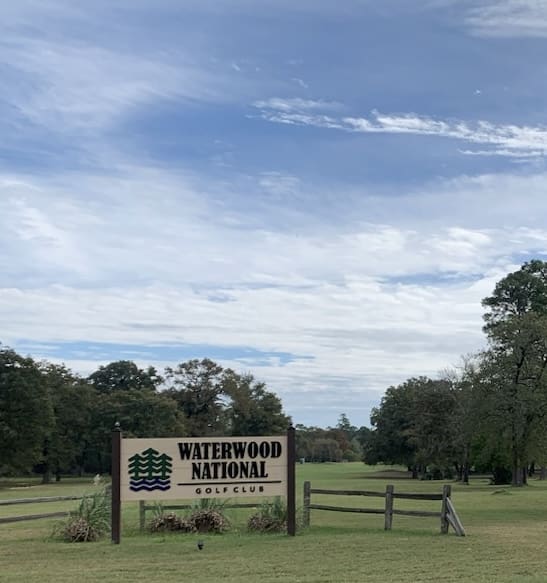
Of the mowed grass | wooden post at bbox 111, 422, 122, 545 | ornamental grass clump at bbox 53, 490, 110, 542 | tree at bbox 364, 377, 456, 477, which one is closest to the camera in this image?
the mowed grass

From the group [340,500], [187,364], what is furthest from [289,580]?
[187,364]

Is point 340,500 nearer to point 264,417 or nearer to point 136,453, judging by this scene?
point 136,453

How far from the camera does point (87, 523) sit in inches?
643

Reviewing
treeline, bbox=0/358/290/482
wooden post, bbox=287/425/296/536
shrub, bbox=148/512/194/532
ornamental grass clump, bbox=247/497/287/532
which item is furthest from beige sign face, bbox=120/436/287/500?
treeline, bbox=0/358/290/482

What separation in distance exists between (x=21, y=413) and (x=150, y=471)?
4284 centimetres

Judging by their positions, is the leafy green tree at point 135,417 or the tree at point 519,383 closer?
the tree at point 519,383

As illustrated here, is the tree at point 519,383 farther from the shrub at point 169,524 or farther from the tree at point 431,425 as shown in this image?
the shrub at point 169,524

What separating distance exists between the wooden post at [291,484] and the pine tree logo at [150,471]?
2.48m

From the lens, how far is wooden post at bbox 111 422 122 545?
15383 mm

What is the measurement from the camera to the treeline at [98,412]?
55938mm

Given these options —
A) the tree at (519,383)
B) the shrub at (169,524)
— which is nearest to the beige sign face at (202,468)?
the shrub at (169,524)

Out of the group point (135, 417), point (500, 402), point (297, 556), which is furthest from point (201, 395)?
point (297, 556)

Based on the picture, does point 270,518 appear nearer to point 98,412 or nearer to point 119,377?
point 98,412

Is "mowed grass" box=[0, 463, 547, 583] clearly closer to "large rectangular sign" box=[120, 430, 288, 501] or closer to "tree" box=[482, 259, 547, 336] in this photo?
"large rectangular sign" box=[120, 430, 288, 501]
